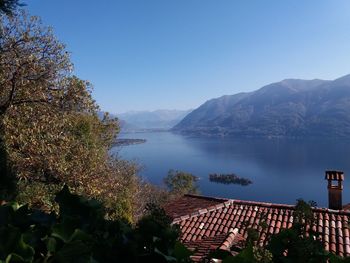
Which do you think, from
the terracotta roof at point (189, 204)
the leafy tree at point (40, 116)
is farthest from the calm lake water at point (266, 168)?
the leafy tree at point (40, 116)

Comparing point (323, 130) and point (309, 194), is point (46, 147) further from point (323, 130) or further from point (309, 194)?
point (323, 130)

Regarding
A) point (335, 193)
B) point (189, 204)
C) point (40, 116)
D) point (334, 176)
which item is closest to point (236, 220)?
point (189, 204)

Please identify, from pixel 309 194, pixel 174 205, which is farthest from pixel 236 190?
pixel 174 205

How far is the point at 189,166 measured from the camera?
114562 mm

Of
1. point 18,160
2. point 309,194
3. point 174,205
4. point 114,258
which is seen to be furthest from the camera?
point 309,194

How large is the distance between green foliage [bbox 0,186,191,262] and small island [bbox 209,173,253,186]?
88600mm

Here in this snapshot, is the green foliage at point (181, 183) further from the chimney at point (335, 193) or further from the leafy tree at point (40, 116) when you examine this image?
the leafy tree at point (40, 116)

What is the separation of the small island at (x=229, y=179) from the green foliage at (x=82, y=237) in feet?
291

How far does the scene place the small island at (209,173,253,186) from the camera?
89188 mm

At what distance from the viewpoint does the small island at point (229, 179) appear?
8919cm

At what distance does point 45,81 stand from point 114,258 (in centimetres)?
1112

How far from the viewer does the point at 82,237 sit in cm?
130

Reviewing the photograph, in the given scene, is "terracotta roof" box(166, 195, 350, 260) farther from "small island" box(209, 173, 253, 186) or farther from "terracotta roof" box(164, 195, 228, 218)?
"small island" box(209, 173, 253, 186)

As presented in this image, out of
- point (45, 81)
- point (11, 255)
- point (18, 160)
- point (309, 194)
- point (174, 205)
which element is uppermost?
point (45, 81)
